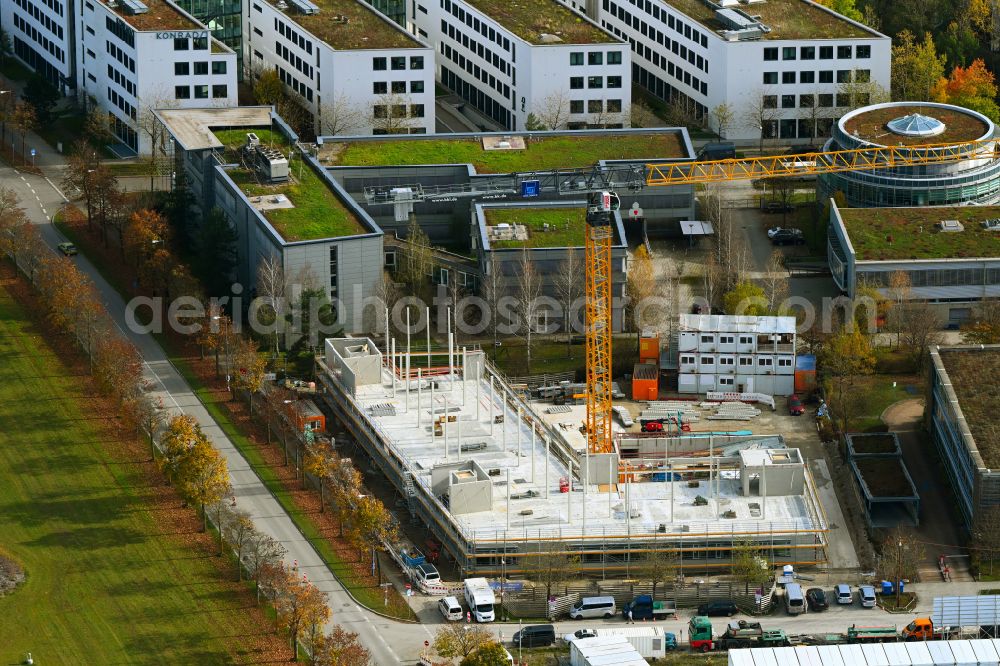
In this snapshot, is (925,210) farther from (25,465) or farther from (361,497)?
(25,465)

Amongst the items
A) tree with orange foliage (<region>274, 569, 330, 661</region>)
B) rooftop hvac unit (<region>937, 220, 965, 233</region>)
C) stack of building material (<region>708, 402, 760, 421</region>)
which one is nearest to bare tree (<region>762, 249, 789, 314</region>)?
rooftop hvac unit (<region>937, 220, 965, 233</region>)

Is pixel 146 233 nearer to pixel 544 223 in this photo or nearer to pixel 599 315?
pixel 544 223

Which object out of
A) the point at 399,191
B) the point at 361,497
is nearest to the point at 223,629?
the point at 361,497

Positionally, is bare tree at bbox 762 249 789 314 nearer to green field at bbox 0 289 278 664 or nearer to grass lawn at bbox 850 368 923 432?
grass lawn at bbox 850 368 923 432

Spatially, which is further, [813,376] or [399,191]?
[399,191]

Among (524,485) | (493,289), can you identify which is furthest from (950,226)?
(524,485)

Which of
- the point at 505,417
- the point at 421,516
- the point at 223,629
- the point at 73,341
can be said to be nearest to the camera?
the point at 223,629
